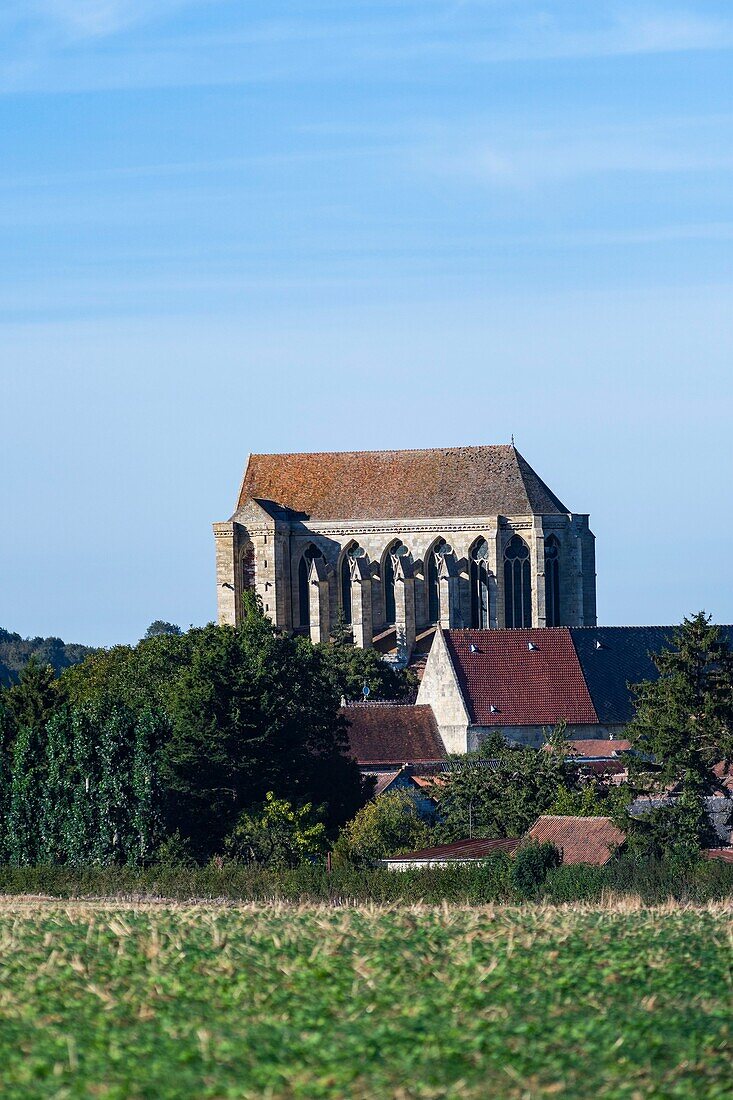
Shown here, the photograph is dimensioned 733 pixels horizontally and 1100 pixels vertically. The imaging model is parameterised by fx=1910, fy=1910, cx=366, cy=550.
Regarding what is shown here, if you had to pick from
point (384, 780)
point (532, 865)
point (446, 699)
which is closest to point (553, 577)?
point (446, 699)

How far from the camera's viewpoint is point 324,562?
10494 cm

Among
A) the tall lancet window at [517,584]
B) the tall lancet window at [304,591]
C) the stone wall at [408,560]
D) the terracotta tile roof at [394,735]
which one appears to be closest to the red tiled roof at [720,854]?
the terracotta tile roof at [394,735]

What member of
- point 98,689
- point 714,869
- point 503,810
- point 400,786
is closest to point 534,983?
point 714,869

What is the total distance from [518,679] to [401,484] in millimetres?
35469

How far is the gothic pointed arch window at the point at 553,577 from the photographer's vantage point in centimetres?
10056

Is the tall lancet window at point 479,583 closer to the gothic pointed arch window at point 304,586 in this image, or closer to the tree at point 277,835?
the gothic pointed arch window at point 304,586

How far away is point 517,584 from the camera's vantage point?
101625 mm

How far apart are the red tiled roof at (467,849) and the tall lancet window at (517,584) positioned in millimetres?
52459

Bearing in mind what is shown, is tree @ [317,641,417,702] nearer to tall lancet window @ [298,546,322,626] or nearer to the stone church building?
the stone church building

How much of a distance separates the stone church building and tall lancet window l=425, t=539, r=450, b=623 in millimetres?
61

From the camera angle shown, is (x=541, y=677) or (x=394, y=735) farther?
(x=541, y=677)

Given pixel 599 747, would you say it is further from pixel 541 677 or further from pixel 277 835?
pixel 277 835

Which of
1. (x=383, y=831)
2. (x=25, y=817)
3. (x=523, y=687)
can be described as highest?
(x=523, y=687)

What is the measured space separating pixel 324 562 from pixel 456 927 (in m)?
84.2
